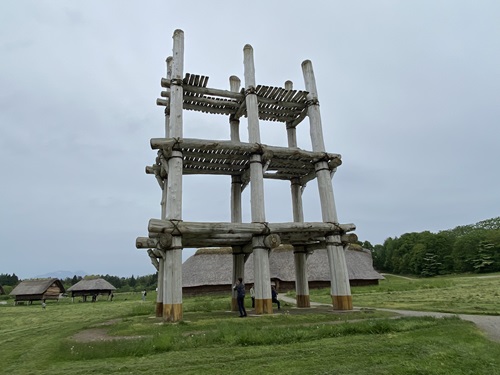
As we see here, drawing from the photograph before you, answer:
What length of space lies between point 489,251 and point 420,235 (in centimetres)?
1902

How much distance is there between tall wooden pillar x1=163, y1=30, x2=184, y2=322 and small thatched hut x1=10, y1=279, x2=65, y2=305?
46.6m

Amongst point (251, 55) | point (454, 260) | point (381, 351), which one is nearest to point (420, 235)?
point (454, 260)

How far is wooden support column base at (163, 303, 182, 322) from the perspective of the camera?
48.8 ft

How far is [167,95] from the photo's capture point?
2194 cm

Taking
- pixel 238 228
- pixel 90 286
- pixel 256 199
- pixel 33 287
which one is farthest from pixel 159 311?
pixel 33 287

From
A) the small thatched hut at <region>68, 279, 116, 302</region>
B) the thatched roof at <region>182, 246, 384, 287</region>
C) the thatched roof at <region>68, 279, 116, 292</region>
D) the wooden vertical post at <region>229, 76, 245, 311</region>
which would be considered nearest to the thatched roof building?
the thatched roof at <region>182, 246, 384, 287</region>

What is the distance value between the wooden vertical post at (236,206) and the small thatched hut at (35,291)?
43603 mm

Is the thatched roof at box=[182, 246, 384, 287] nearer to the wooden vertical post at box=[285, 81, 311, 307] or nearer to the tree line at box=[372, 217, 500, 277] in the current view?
the wooden vertical post at box=[285, 81, 311, 307]

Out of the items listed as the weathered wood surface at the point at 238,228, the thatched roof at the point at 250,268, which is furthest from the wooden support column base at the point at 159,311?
the thatched roof at the point at 250,268

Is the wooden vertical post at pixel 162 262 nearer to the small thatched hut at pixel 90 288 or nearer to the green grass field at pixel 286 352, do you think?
the green grass field at pixel 286 352

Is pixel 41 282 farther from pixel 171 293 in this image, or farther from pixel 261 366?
pixel 261 366

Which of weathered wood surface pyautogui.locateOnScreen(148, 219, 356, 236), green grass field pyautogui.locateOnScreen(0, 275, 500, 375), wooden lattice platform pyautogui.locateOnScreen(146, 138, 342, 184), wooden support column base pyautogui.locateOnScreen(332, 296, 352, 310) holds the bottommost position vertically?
green grass field pyautogui.locateOnScreen(0, 275, 500, 375)

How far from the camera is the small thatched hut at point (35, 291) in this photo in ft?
174

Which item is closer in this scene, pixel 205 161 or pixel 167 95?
pixel 205 161
